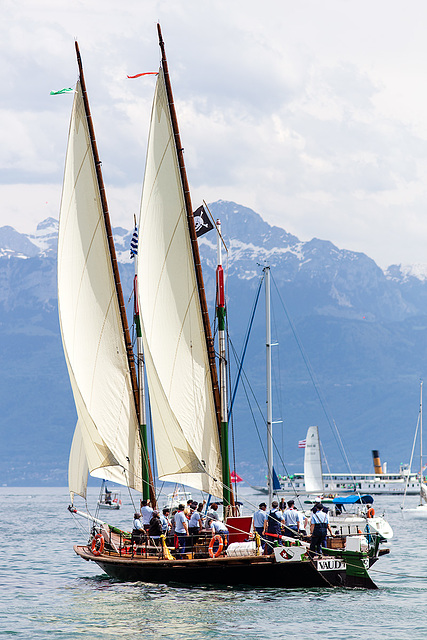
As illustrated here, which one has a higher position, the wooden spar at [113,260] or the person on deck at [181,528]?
the wooden spar at [113,260]

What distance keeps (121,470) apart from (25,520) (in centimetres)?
7978

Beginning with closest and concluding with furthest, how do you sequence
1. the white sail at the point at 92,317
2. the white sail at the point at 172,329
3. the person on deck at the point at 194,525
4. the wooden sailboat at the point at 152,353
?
the person on deck at the point at 194,525 → the wooden sailboat at the point at 152,353 → the white sail at the point at 172,329 → the white sail at the point at 92,317

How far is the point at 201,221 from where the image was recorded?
42.7 meters

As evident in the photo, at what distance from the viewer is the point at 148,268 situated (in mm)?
41656

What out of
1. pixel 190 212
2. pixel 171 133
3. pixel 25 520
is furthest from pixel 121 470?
pixel 25 520

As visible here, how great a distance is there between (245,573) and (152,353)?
29.2ft

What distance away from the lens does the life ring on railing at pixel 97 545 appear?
43509 mm

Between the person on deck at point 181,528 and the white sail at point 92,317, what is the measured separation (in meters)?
4.16

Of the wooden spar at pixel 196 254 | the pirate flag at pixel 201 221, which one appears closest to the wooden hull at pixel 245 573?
the wooden spar at pixel 196 254

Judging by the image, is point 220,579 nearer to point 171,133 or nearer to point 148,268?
point 148,268

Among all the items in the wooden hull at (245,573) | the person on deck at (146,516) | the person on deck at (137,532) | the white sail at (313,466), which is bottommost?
the wooden hull at (245,573)

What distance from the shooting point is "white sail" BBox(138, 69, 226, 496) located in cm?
4075

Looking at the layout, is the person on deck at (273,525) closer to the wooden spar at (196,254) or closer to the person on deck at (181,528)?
the wooden spar at (196,254)

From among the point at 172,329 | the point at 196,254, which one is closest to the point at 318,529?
the point at 172,329
